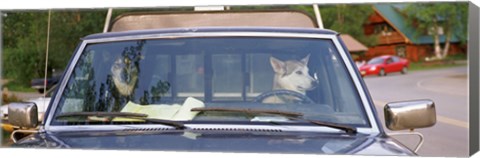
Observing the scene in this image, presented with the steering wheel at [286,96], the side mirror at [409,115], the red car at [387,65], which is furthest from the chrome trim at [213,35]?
the red car at [387,65]

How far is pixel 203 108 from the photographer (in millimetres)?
2559

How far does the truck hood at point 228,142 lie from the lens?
6.98 ft

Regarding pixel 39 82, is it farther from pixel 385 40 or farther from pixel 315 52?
pixel 385 40

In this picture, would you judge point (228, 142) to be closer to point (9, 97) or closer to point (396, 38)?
point (9, 97)

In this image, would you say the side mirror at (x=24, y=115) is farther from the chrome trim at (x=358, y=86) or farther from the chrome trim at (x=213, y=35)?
the chrome trim at (x=358, y=86)

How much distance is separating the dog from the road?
410cm

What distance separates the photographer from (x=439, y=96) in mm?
18656

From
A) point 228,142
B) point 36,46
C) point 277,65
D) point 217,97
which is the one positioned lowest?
point 228,142

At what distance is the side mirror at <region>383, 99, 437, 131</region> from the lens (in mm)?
2504

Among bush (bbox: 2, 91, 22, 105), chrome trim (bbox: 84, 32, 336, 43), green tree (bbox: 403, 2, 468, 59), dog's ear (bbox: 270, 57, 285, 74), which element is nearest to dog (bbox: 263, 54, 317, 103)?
dog's ear (bbox: 270, 57, 285, 74)

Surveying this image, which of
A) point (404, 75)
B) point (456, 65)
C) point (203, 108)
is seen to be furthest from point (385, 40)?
point (203, 108)

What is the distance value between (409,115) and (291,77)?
0.59 meters

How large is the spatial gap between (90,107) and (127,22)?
1732 millimetres

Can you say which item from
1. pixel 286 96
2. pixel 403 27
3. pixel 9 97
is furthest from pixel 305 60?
pixel 403 27
